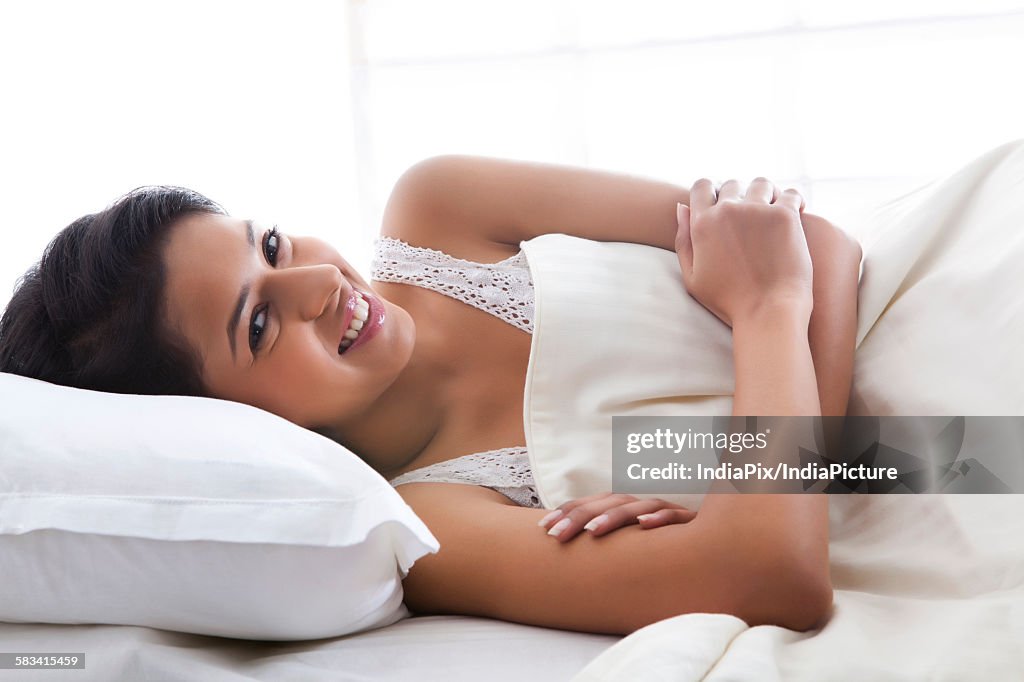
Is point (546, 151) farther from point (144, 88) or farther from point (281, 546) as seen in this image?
point (281, 546)

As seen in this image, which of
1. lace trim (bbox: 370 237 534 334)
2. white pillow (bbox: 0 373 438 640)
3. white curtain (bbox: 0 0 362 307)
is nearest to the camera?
white pillow (bbox: 0 373 438 640)

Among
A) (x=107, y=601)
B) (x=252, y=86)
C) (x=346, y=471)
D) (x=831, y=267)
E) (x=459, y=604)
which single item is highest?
(x=252, y=86)

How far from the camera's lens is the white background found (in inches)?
118

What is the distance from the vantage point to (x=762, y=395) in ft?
3.56

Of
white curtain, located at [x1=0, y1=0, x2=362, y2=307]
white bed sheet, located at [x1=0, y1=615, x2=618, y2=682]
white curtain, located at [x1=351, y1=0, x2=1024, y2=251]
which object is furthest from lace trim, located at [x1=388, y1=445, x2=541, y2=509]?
white curtain, located at [x1=351, y1=0, x2=1024, y2=251]

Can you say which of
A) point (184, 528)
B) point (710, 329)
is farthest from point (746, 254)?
point (184, 528)

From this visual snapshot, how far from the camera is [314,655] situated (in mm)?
989

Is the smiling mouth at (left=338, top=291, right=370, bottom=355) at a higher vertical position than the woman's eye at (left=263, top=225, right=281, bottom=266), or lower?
lower

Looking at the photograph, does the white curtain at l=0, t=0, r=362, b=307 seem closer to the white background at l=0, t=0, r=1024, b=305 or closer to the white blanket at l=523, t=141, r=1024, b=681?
the white background at l=0, t=0, r=1024, b=305

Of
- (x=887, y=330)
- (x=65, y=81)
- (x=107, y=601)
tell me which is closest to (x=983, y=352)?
(x=887, y=330)

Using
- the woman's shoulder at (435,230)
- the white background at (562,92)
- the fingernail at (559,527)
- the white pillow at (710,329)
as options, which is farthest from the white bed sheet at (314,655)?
the white background at (562,92)

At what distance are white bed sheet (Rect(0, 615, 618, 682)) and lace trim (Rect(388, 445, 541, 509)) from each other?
0.27m

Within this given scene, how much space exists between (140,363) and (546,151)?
96.5 inches

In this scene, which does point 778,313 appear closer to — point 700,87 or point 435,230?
point 435,230
